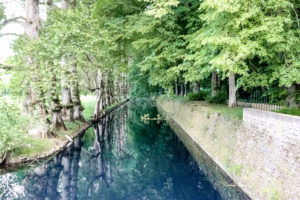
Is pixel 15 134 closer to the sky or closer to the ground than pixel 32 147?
closer to the sky

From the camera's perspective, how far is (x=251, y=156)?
8492mm

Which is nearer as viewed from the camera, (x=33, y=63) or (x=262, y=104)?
(x=262, y=104)

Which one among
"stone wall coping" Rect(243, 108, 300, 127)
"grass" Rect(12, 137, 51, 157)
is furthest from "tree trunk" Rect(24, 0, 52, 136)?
"stone wall coping" Rect(243, 108, 300, 127)

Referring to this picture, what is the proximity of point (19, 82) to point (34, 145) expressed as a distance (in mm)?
3519

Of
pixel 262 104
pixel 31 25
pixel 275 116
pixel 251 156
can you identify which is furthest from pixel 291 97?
pixel 31 25

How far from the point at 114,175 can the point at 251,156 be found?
20.2 feet

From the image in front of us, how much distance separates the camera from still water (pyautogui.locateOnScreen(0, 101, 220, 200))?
905 centimetres

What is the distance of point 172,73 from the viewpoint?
57.8ft

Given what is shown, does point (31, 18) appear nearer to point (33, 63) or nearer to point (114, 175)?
point (33, 63)

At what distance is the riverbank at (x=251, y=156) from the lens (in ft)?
21.1

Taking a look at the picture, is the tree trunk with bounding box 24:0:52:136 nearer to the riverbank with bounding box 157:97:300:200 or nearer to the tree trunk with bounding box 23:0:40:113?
the tree trunk with bounding box 23:0:40:113

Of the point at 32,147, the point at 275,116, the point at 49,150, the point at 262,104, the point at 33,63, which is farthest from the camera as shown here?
the point at 49,150

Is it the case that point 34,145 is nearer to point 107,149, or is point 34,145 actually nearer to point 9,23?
point 107,149

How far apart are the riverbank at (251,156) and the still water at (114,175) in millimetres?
1143
